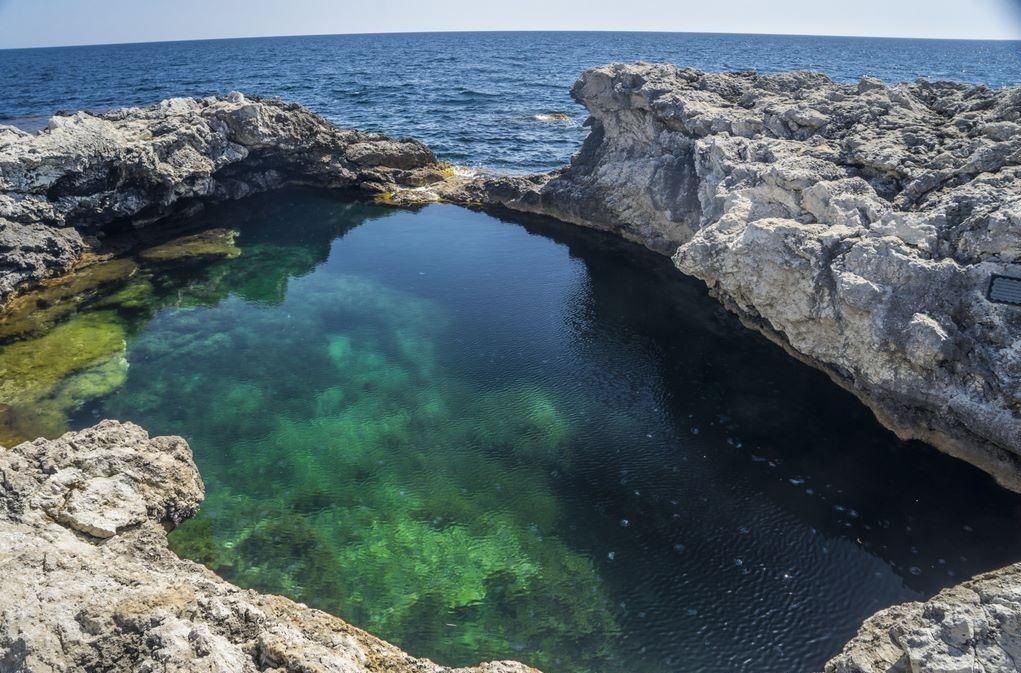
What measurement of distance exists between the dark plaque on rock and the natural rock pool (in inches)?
151

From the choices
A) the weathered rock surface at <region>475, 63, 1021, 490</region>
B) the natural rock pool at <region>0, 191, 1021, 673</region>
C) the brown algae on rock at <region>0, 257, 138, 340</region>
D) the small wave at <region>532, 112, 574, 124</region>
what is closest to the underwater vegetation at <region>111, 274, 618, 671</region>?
the natural rock pool at <region>0, 191, 1021, 673</region>

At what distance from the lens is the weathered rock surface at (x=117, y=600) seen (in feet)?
21.6

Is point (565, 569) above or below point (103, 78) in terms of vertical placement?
below

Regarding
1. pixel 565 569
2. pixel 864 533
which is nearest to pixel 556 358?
pixel 565 569

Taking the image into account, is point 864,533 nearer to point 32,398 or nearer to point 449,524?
point 449,524

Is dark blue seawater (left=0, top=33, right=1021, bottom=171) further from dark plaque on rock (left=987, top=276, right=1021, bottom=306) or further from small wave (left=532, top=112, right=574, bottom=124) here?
dark plaque on rock (left=987, top=276, right=1021, bottom=306)

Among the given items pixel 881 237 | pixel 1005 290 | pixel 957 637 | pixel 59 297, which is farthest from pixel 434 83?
pixel 957 637

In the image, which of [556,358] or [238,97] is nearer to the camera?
[556,358]

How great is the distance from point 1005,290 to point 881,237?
273 centimetres

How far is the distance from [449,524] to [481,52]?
408 ft

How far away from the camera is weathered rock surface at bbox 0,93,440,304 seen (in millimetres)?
21531

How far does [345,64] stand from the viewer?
323ft

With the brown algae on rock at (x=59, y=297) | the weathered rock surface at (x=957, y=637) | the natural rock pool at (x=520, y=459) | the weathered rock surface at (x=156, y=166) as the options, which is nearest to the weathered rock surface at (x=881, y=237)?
the natural rock pool at (x=520, y=459)

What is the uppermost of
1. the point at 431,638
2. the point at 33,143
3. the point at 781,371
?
the point at 33,143
